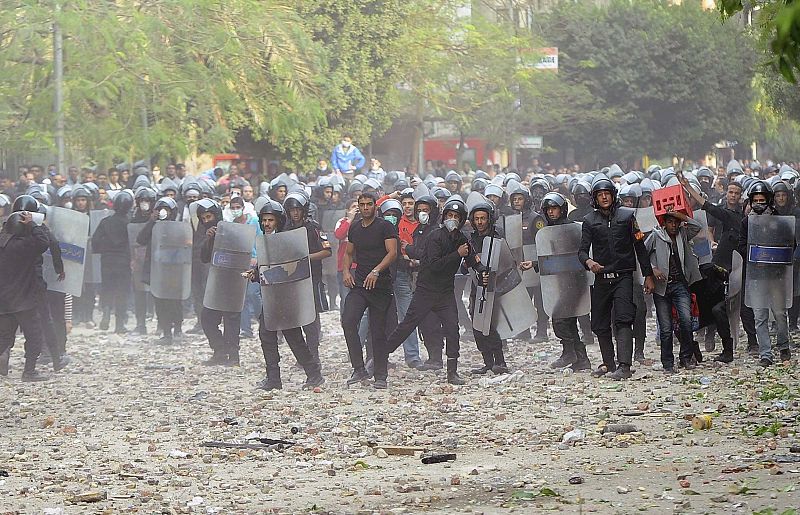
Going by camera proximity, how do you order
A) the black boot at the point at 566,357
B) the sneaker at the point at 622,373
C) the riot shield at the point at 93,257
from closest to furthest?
the sneaker at the point at 622,373, the black boot at the point at 566,357, the riot shield at the point at 93,257

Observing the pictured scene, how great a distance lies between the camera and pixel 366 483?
9.11 m

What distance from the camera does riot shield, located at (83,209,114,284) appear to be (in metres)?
18.6

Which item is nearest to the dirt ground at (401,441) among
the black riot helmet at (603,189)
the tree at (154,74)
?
the black riot helmet at (603,189)

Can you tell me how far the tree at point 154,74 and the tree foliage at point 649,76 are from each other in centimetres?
2488

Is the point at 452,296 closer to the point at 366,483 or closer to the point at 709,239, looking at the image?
the point at 709,239

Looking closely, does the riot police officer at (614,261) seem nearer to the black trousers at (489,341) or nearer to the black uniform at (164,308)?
the black trousers at (489,341)

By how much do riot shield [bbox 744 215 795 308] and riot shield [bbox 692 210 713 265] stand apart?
1122 mm

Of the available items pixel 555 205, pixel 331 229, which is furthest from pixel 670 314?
pixel 331 229

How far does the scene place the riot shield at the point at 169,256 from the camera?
16.7 metres

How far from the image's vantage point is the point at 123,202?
18156 mm

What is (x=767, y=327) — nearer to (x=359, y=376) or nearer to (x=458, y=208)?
(x=458, y=208)

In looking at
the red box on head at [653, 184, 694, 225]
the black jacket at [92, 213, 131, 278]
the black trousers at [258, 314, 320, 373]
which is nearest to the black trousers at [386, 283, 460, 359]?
the black trousers at [258, 314, 320, 373]

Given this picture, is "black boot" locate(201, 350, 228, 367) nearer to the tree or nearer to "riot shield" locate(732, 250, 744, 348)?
"riot shield" locate(732, 250, 744, 348)

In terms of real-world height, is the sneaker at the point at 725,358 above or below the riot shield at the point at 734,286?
below
